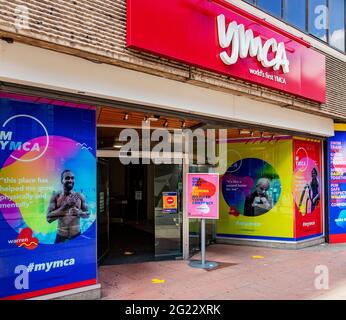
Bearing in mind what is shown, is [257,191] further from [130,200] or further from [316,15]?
[130,200]

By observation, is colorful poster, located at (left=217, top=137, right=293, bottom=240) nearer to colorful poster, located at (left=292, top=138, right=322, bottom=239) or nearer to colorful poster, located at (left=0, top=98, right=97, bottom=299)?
colorful poster, located at (left=292, top=138, right=322, bottom=239)

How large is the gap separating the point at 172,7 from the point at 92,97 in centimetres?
178

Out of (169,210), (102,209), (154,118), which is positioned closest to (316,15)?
(154,118)

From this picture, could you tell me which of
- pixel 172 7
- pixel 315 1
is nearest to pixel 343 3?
pixel 315 1

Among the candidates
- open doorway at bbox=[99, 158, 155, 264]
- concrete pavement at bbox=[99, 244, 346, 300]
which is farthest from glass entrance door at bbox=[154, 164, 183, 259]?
open doorway at bbox=[99, 158, 155, 264]

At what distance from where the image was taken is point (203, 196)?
7902 millimetres

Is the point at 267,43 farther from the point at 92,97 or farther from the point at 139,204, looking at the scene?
the point at 139,204

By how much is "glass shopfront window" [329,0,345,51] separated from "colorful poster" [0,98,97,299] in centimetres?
806

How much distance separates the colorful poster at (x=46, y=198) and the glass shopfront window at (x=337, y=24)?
26.4 ft

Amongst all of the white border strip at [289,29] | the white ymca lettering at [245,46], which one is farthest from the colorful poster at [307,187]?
the white ymca lettering at [245,46]

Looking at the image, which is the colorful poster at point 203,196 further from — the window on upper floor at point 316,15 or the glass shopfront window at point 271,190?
the window on upper floor at point 316,15

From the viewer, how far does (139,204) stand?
52.0 ft

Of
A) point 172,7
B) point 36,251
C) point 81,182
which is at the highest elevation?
point 172,7

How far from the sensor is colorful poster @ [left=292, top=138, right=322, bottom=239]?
10203 millimetres
